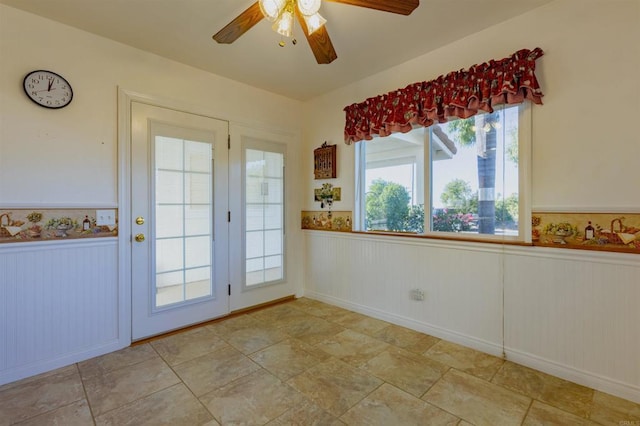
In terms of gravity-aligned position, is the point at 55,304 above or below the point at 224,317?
above

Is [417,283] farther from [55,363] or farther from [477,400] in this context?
[55,363]

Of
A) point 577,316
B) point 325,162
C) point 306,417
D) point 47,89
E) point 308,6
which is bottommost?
point 306,417

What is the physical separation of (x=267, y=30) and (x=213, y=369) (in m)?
2.60

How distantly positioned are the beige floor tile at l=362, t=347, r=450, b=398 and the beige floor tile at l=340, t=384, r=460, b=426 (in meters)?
0.10

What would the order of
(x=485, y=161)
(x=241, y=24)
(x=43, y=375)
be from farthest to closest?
1. (x=485, y=161)
2. (x=43, y=375)
3. (x=241, y=24)

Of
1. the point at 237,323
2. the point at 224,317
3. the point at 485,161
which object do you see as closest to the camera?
the point at 485,161

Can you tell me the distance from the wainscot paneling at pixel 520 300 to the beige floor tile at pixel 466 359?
77mm

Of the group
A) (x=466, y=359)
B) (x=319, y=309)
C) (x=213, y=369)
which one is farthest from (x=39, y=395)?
(x=466, y=359)

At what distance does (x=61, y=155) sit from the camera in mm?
2199

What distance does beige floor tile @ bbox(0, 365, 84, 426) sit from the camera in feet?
5.57

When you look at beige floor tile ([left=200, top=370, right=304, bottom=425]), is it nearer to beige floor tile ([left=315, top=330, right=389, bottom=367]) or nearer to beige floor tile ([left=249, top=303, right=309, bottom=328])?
beige floor tile ([left=315, top=330, right=389, bottom=367])

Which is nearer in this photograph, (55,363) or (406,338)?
(55,363)

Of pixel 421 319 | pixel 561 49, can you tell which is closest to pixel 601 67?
pixel 561 49

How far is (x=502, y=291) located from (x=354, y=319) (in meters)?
1.42
